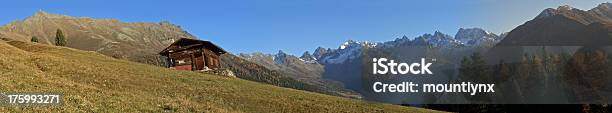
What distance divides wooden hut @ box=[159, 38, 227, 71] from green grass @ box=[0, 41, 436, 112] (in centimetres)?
3748

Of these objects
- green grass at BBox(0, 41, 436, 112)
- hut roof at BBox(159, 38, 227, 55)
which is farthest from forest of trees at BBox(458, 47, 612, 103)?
green grass at BBox(0, 41, 436, 112)

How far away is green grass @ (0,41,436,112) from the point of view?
104 ft

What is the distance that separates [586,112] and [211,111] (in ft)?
260

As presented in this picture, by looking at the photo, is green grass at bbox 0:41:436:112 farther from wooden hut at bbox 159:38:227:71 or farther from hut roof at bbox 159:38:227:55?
hut roof at bbox 159:38:227:55

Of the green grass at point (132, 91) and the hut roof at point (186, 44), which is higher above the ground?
the hut roof at point (186, 44)

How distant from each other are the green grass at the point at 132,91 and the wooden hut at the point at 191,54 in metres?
37.5

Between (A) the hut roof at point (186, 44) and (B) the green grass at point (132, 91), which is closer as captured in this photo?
(B) the green grass at point (132, 91)

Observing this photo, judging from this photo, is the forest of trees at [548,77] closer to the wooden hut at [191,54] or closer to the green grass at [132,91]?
the wooden hut at [191,54]

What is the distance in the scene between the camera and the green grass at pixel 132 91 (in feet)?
104

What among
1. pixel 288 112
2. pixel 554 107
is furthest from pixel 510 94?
pixel 288 112

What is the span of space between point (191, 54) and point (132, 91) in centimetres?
5428

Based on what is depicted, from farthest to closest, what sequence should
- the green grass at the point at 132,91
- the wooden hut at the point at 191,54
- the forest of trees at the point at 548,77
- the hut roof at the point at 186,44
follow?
the forest of trees at the point at 548,77 → the hut roof at the point at 186,44 → the wooden hut at the point at 191,54 → the green grass at the point at 132,91

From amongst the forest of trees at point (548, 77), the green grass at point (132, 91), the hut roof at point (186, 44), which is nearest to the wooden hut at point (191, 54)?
the hut roof at point (186, 44)

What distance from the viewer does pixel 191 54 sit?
94000 millimetres
